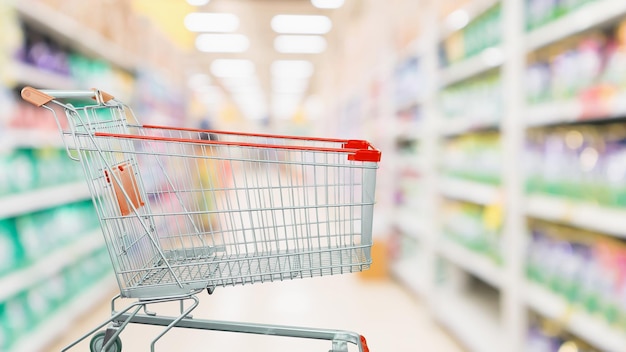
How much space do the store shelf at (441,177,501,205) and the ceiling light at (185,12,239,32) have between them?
532 cm

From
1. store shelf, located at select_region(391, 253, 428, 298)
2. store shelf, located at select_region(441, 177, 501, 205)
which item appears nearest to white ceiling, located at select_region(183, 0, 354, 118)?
store shelf, located at select_region(391, 253, 428, 298)

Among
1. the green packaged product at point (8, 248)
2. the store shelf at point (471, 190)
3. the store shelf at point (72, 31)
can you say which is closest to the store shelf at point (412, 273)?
the store shelf at point (471, 190)

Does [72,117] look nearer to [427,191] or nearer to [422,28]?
[427,191]

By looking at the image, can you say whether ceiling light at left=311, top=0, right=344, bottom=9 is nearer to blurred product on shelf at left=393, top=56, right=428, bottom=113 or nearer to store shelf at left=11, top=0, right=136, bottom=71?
blurred product on shelf at left=393, top=56, right=428, bottom=113

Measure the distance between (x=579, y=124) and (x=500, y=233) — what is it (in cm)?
71

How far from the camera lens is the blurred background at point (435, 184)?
1869 mm

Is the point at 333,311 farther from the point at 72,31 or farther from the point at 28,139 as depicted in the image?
the point at 72,31

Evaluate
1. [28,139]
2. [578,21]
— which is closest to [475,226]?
[578,21]

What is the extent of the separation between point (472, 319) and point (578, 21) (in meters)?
1.92

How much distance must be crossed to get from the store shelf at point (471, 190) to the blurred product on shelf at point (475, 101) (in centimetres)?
36

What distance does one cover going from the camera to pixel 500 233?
2.67 m

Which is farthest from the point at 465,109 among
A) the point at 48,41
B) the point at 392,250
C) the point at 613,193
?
the point at 48,41

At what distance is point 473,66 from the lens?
2.86 m

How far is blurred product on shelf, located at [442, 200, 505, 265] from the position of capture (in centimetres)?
262
